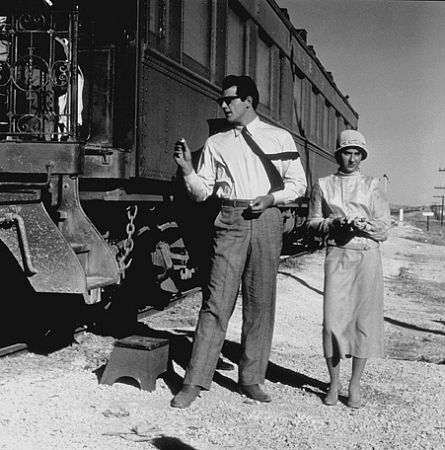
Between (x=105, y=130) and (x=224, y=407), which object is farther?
(x=105, y=130)

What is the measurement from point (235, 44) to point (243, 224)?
11.3ft

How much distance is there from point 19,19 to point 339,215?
239cm

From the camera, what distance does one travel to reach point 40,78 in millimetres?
5766

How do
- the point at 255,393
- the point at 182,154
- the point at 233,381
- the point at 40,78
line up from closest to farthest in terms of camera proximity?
the point at 182,154
the point at 255,393
the point at 233,381
the point at 40,78

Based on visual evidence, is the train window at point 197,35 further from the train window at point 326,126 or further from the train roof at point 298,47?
the train window at point 326,126

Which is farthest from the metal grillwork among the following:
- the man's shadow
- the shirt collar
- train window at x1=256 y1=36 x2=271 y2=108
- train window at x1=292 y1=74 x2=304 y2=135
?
train window at x1=292 y1=74 x2=304 y2=135

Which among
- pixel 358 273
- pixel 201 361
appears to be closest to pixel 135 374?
pixel 201 361

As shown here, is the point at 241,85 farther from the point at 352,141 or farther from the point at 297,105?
the point at 297,105

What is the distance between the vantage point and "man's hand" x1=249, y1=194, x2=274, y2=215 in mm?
4652

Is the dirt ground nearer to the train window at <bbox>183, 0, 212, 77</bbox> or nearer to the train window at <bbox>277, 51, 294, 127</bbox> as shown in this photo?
the train window at <bbox>183, 0, 212, 77</bbox>

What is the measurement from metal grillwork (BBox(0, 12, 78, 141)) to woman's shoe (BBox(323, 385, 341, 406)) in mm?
2224

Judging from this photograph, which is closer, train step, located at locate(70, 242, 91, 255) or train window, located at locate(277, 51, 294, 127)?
train step, located at locate(70, 242, 91, 255)

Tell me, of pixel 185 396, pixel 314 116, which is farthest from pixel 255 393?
pixel 314 116

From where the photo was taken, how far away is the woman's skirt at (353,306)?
4.76 metres
